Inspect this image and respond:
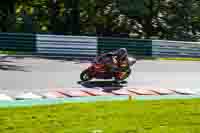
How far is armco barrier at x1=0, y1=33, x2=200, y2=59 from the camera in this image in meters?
23.0

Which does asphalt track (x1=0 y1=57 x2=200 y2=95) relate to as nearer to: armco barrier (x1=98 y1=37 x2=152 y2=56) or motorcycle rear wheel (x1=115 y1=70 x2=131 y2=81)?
motorcycle rear wheel (x1=115 y1=70 x2=131 y2=81)

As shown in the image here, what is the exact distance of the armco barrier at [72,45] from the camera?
75.3 feet

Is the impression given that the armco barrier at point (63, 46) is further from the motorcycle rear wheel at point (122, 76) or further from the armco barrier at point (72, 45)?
the motorcycle rear wheel at point (122, 76)

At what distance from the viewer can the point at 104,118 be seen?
10.0 metres

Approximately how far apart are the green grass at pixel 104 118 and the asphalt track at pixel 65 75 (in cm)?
304

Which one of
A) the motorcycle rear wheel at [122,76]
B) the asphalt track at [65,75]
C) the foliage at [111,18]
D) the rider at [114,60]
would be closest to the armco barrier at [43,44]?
the asphalt track at [65,75]

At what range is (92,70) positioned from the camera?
1565 centimetres

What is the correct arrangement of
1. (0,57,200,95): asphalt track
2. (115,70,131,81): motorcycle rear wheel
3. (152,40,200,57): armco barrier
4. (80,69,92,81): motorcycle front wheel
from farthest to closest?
1. (152,40,200,57): armco barrier
2. (115,70,131,81): motorcycle rear wheel
3. (80,69,92,81): motorcycle front wheel
4. (0,57,200,95): asphalt track

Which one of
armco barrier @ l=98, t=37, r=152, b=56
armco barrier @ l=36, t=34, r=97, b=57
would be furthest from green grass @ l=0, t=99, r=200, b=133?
armco barrier @ l=98, t=37, r=152, b=56

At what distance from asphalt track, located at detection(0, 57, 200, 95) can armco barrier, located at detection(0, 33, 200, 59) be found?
2451mm

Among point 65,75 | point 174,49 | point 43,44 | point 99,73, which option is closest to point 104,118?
point 99,73

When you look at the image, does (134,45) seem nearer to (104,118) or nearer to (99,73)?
(99,73)

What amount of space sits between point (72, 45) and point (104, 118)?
44.6 ft

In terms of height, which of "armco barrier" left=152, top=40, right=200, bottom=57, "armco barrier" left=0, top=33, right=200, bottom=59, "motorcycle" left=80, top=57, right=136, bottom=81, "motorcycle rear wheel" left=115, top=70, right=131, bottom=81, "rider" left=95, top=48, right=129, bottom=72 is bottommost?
"armco barrier" left=152, top=40, right=200, bottom=57
